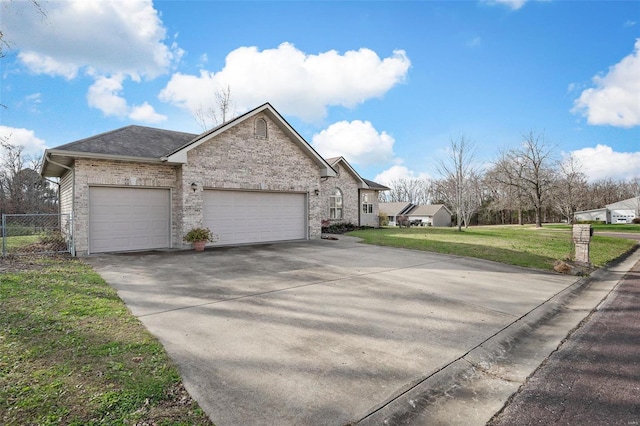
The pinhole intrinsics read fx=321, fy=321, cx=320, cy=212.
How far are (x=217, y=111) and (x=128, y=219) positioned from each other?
21141mm

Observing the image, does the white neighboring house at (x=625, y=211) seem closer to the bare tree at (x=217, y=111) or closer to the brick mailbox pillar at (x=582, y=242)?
the brick mailbox pillar at (x=582, y=242)

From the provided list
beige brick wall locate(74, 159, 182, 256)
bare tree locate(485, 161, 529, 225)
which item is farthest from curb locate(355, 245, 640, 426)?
bare tree locate(485, 161, 529, 225)

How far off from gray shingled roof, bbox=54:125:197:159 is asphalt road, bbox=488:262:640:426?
12.5 metres

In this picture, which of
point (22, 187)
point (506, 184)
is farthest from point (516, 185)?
point (22, 187)

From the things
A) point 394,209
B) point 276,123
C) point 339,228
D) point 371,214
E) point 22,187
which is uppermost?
point 276,123

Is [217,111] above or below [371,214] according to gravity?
above

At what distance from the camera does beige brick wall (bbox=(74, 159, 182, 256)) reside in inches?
421

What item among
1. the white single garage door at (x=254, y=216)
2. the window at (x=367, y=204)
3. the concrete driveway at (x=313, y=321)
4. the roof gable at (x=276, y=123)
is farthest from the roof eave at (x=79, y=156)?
the window at (x=367, y=204)

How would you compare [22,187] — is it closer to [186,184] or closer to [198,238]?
[186,184]

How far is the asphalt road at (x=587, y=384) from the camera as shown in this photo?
2.74 meters

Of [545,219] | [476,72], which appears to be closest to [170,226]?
[476,72]

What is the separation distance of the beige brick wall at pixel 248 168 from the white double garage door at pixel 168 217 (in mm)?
485

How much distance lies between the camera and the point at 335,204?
23.5 meters

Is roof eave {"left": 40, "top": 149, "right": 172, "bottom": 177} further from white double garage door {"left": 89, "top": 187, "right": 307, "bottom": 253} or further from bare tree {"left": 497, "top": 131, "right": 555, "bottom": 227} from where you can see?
bare tree {"left": 497, "top": 131, "right": 555, "bottom": 227}
